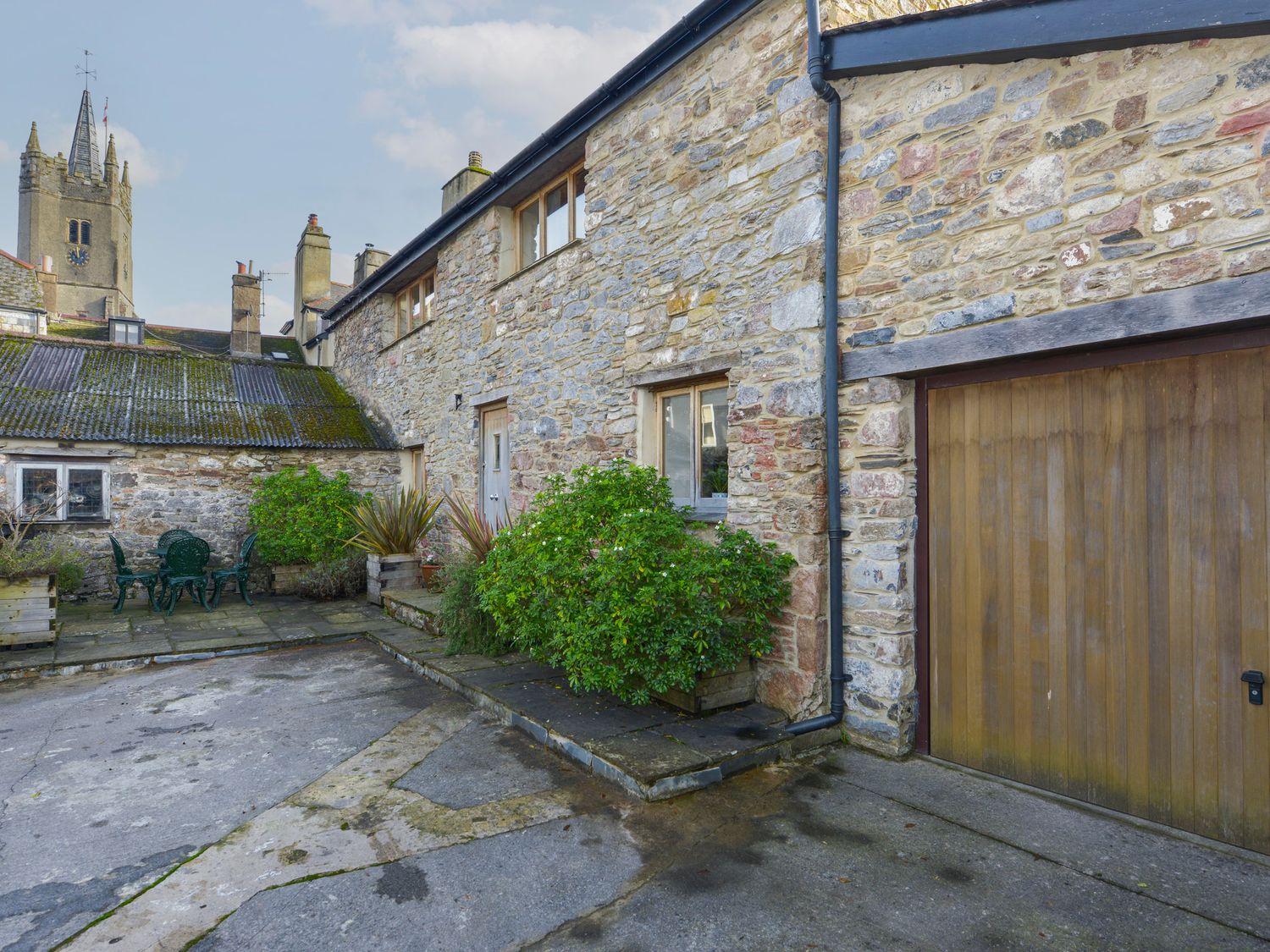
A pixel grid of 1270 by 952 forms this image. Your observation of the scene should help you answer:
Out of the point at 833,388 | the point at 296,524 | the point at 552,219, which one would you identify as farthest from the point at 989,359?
the point at 296,524

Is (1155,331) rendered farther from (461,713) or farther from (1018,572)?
(461,713)

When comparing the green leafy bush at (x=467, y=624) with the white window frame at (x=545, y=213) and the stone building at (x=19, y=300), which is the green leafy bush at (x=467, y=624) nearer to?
the white window frame at (x=545, y=213)

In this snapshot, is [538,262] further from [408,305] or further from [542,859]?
[542,859]

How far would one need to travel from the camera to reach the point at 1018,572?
3637 millimetres

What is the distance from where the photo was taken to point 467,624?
20.2 ft

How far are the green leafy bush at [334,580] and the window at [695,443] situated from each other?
5690mm

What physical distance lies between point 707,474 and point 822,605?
146 centimetres

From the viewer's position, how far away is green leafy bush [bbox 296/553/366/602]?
30.4 ft

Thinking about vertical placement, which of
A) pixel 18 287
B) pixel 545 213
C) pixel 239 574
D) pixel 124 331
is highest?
pixel 18 287

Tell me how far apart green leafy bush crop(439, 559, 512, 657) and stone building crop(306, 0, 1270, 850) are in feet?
6.15

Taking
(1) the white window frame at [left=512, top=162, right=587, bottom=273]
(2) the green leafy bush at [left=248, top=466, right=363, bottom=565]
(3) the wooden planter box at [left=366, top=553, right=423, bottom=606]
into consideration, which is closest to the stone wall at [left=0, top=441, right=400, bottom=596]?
(2) the green leafy bush at [left=248, top=466, right=363, bottom=565]

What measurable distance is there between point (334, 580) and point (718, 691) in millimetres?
6620

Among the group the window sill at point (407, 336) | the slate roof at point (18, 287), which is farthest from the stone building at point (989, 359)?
the slate roof at point (18, 287)

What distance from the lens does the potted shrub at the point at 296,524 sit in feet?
31.6
